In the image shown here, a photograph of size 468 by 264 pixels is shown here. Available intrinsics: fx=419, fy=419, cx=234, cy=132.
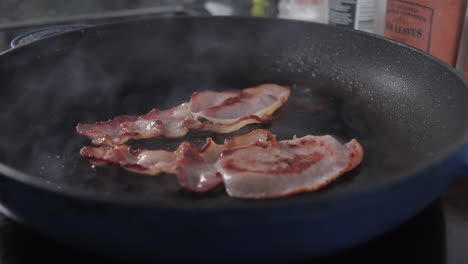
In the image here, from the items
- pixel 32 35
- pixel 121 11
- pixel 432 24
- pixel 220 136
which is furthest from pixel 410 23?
pixel 121 11

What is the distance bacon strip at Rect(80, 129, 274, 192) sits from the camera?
29.2 inches

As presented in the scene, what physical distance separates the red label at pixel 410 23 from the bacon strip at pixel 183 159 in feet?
1.68

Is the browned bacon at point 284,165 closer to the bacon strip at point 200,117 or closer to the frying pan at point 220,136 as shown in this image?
the frying pan at point 220,136

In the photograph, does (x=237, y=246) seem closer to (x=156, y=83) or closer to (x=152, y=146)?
(x=152, y=146)

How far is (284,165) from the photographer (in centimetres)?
75

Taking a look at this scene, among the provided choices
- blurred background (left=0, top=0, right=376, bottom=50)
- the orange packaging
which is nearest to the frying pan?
the orange packaging

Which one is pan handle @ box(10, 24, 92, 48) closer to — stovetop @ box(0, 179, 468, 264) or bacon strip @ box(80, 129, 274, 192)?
bacon strip @ box(80, 129, 274, 192)

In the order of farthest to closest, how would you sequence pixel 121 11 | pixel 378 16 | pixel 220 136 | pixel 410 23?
1. pixel 121 11
2. pixel 378 16
3. pixel 410 23
4. pixel 220 136

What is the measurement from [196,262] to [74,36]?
0.82 metres

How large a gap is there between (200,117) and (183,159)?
0.24 m

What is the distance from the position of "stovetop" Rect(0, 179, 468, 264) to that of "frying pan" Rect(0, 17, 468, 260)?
88 mm

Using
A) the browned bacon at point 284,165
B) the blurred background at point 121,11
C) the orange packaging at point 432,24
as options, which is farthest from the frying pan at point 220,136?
the blurred background at point 121,11

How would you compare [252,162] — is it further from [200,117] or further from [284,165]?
[200,117]

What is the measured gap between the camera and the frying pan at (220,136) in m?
0.45
